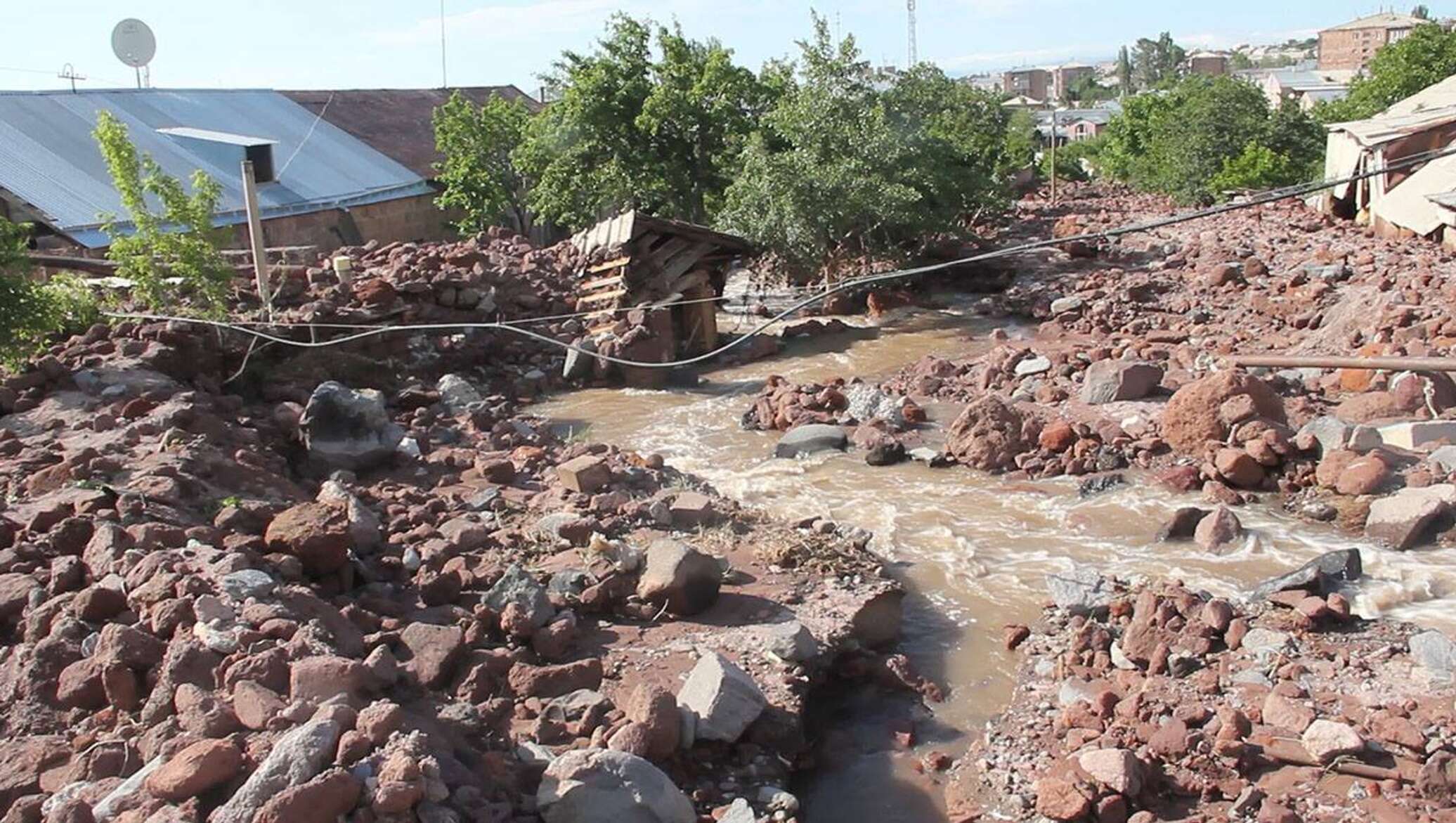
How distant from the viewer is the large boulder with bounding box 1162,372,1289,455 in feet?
31.6

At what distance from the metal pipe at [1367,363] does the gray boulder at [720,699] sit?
324 centimetres

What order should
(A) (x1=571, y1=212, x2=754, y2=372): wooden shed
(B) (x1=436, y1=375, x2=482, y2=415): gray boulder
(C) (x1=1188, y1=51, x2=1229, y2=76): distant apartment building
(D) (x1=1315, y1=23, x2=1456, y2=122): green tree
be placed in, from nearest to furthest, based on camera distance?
1. (B) (x1=436, y1=375, x2=482, y2=415): gray boulder
2. (A) (x1=571, y1=212, x2=754, y2=372): wooden shed
3. (D) (x1=1315, y1=23, x2=1456, y2=122): green tree
4. (C) (x1=1188, y1=51, x2=1229, y2=76): distant apartment building

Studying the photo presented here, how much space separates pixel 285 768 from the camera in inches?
157

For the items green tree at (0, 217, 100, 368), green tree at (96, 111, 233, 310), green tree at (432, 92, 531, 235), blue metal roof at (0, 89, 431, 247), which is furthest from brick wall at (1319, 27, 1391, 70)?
green tree at (0, 217, 100, 368)

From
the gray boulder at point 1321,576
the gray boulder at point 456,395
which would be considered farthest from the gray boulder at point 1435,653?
the gray boulder at point 456,395

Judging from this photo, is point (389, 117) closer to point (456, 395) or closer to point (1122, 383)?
point (456, 395)

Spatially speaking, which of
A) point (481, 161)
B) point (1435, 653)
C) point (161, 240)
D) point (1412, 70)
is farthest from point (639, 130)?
point (1412, 70)

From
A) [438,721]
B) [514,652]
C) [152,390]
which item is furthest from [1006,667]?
[152,390]

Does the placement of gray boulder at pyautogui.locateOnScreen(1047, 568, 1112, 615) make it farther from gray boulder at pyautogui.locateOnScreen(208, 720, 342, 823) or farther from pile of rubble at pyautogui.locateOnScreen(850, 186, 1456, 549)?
gray boulder at pyautogui.locateOnScreen(208, 720, 342, 823)

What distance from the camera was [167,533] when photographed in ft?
21.8

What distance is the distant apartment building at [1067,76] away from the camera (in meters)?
96.2

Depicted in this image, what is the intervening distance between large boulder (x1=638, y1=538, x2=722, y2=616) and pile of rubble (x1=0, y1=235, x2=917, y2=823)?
22mm

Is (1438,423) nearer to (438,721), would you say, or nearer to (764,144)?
(438,721)

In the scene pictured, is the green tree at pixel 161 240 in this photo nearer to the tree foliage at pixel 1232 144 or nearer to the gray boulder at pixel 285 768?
the gray boulder at pixel 285 768
